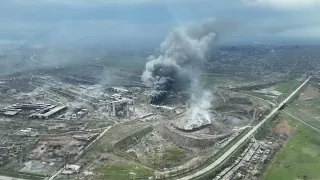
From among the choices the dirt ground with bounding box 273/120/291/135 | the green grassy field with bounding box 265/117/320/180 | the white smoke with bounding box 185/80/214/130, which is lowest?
the green grassy field with bounding box 265/117/320/180

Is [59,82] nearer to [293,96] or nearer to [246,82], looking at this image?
[246,82]

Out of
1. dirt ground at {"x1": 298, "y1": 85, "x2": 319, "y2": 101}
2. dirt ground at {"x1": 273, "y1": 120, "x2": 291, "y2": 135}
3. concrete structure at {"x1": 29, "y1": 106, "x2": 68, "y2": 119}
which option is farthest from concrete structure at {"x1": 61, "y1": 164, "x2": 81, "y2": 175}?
dirt ground at {"x1": 298, "y1": 85, "x2": 319, "y2": 101}

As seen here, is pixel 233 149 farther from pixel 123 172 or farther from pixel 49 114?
pixel 49 114

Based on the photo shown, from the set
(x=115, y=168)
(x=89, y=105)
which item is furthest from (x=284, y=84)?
(x=115, y=168)

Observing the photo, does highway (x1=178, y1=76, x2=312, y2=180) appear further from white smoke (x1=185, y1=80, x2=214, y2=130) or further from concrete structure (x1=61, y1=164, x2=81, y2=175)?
concrete structure (x1=61, y1=164, x2=81, y2=175)

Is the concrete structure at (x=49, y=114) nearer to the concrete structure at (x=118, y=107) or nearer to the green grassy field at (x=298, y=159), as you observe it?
the concrete structure at (x=118, y=107)

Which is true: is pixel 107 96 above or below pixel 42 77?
below
